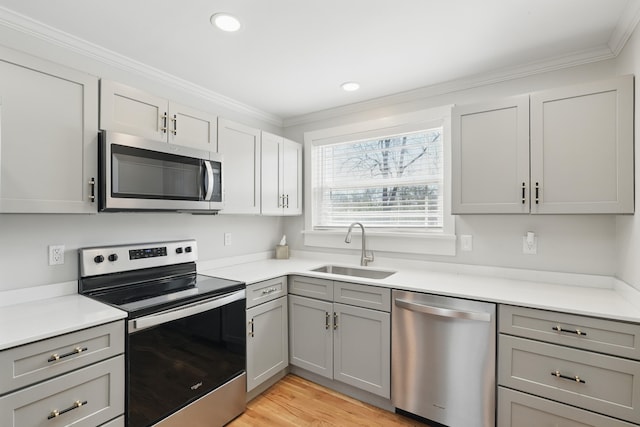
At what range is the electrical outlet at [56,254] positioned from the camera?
182cm

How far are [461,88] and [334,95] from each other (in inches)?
41.9

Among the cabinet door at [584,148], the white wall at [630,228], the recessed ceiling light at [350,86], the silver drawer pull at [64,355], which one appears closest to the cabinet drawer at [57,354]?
the silver drawer pull at [64,355]

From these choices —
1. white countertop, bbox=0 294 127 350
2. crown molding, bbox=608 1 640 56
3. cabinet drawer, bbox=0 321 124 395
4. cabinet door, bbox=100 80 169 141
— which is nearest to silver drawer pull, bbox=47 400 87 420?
cabinet drawer, bbox=0 321 124 395

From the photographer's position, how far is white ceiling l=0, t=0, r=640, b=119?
164 centimetres

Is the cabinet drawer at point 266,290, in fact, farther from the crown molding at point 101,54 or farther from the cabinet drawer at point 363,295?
the crown molding at point 101,54

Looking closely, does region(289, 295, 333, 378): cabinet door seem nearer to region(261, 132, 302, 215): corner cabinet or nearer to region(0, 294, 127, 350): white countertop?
region(261, 132, 302, 215): corner cabinet

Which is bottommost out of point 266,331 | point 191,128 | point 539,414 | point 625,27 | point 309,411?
point 309,411

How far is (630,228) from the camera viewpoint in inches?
70.3

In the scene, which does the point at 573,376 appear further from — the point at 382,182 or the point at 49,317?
the point at 49,317

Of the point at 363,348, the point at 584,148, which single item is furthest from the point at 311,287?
the point at 584,148

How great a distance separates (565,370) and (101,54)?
10.8ft

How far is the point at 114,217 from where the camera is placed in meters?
2.10

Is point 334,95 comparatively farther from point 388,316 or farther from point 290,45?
point 388,316

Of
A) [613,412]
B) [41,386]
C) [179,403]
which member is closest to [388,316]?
[613,412]
